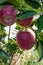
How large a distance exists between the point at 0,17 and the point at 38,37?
17cm

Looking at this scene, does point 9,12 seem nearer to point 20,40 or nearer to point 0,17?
point 0,17

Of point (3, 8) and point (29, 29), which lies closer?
point (3, 8)

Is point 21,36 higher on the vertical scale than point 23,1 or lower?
lower

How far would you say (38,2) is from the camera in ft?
2.35

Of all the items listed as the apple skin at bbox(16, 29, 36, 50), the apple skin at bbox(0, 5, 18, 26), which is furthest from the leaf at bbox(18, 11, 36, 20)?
the apple skin at bbox(16, 29, 36, 50)

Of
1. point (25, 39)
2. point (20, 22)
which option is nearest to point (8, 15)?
point (20, 22)

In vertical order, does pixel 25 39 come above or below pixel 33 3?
below

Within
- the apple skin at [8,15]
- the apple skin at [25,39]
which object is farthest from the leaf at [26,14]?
the apple skin at [25,39]

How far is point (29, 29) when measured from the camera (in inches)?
32.4

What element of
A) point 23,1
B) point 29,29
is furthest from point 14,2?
point 29,29

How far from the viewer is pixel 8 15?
0.70 metres

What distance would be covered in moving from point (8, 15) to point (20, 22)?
0.05 meters

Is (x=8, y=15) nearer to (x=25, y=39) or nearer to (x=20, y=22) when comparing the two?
(x=20, y=22)

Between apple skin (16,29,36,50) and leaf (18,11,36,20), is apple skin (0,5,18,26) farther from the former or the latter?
apple skin (16,29,36,50)
